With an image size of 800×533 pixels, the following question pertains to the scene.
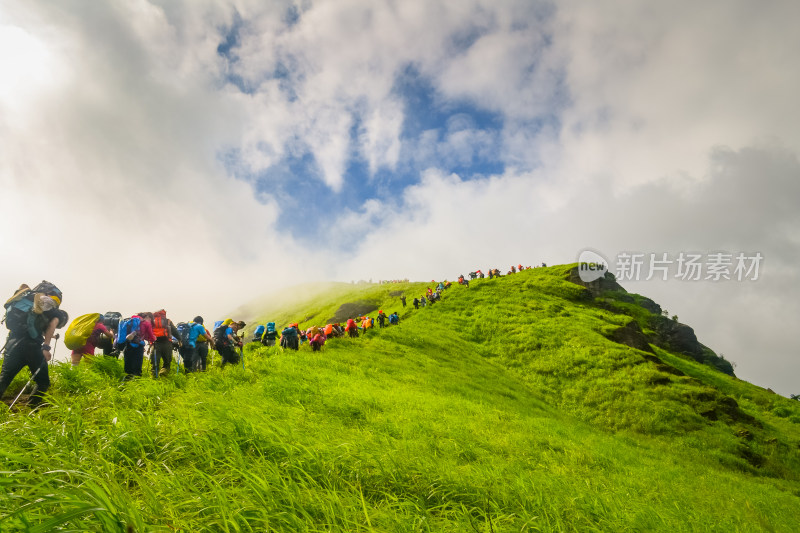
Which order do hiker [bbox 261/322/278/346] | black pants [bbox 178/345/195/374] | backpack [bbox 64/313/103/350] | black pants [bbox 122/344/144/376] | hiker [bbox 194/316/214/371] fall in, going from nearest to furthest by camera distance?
black pants [bbox 122/344/144/376] → backpack [bbox 64/313/103/350] → black pants [bbox 178/345/195/374] → hiker [bbox 194/316/214/371] → hiker [bbox 261/322/278/346]

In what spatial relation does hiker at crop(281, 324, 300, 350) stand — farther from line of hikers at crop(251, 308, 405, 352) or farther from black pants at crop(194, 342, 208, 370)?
black pants at crop(194, 342, 208, 370)

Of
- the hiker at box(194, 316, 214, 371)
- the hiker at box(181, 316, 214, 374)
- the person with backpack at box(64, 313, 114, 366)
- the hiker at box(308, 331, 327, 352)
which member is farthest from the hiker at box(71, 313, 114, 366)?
the hiker at box(308, 331, 327, 352)

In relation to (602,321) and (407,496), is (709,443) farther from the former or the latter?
(407,496)

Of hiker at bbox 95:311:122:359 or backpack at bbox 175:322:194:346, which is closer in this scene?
hiker at bbox 95:311:122:359

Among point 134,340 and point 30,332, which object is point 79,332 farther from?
point 30,332

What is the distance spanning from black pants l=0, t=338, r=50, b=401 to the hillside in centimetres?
37

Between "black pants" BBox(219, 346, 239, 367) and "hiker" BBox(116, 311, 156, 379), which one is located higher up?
"hiker" BBox(116, 311, 156, 379)

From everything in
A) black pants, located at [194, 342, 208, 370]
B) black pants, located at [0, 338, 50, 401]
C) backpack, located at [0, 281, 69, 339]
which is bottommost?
black pants, located at [194, 342, 208, 370]

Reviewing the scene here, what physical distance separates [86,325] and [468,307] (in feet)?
119

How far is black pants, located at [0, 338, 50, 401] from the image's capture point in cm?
676

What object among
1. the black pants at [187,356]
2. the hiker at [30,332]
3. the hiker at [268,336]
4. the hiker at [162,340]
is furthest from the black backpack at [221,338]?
the hiker at [268,336]

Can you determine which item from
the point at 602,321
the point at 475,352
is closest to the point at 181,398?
the point at 475,352

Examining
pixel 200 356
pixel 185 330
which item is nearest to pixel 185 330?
pixel 185 330

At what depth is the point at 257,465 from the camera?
3996mm
